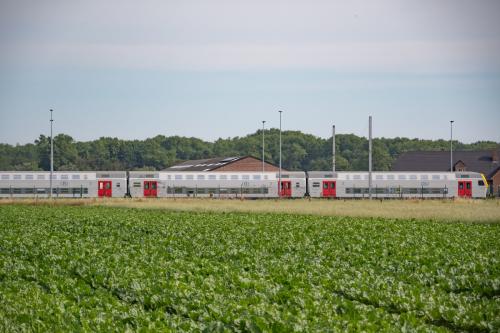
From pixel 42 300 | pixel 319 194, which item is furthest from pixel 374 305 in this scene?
pixel 319 194

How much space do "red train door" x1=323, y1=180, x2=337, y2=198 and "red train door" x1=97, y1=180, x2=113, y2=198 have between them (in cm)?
2349

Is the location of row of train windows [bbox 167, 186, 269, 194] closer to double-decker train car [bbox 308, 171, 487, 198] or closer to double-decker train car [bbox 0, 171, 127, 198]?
double-decker train car [bbox 308, 171, 487, 198]

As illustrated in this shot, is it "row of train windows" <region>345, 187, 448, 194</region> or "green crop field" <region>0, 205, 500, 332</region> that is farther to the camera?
"row of train windows" <region>345, 187, 448, 194</region>

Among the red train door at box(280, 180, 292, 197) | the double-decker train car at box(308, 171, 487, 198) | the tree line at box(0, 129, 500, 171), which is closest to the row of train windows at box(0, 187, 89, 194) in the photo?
the red train door at box(280, 180, 292, 197)

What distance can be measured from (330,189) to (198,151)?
331 ft

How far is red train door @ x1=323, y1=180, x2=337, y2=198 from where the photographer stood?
265 ft

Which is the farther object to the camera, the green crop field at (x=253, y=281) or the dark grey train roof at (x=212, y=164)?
the dark grey train roof at (x=212, y=164)

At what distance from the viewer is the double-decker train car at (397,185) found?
81.2 metres

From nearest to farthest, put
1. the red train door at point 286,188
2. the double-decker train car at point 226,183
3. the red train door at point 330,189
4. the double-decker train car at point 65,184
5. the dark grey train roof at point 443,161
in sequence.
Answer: the double-decker train car at point 65,184 < the double-decker train car at point 226,183 < the red train door at point 286,188 < the red train door at point 330,189 < the dark grey train roof at point 443,161

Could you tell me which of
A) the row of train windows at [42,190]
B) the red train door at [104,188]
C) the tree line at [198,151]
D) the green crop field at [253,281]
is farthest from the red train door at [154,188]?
the tree line at [198,151]

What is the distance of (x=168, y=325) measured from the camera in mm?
13562

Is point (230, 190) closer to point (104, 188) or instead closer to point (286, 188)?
point (286, 188)

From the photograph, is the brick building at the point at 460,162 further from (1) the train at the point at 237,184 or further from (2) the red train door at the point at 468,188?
(1) the train at the point at 237,184

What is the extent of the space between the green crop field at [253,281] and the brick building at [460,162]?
72686 millimetres
